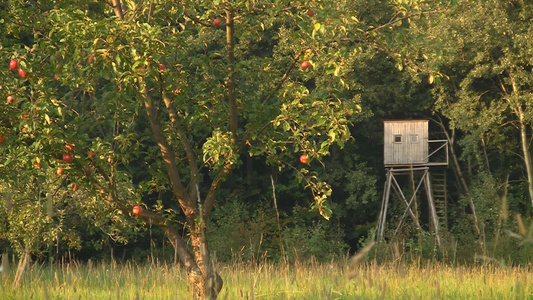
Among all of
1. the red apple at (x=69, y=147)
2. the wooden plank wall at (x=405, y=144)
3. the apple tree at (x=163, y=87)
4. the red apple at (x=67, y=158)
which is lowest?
the red apple at (x=67, y=158)

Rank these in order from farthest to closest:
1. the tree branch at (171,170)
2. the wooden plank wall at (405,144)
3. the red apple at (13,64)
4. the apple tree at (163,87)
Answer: the wooden plank wall at (405,144), the tree branch at (171,170), the red apple at (13,64), the apple tree at (163,87)

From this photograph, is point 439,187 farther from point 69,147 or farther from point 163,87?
point 69,147

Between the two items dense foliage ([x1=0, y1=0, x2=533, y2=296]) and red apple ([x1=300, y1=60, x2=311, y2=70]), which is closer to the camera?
dense foliage ([x1=0, y1=0, x2=533, y2=296])

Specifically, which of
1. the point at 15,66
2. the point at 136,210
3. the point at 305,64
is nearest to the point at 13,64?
the point at 15,66

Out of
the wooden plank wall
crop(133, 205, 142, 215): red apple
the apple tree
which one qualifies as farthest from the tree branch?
the wooden plank wall

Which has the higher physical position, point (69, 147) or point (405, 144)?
point (405, 144)

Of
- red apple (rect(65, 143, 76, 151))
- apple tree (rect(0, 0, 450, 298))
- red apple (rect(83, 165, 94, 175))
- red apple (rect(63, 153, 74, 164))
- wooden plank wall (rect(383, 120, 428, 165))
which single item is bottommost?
red apple (rect(83, 165, 94, 175))

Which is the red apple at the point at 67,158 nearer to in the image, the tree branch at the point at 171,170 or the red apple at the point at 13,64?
the red apple at the point at 13,64

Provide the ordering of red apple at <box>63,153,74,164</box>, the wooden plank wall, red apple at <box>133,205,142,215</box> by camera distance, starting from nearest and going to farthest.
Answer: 1. red apple at <box>63,153,74,164</box>
2. red apple at <box>133,205,142,215</box>
3. the wooden plank wall

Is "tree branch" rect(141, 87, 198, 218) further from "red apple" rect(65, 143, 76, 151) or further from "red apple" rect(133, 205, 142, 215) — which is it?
"red apple" rect(65, 143, 76, 151)

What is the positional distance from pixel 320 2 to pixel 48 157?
287 cm

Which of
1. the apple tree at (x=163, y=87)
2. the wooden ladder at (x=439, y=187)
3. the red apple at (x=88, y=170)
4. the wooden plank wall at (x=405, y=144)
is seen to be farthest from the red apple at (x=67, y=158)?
the wooden ladder at (x=439, y=187)

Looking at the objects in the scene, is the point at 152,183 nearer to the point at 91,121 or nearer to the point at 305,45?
the point at 91,121

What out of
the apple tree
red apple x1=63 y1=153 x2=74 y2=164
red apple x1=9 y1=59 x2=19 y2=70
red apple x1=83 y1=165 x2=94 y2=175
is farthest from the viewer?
red apple x1=83 y1=165 x2=94 y2=175
